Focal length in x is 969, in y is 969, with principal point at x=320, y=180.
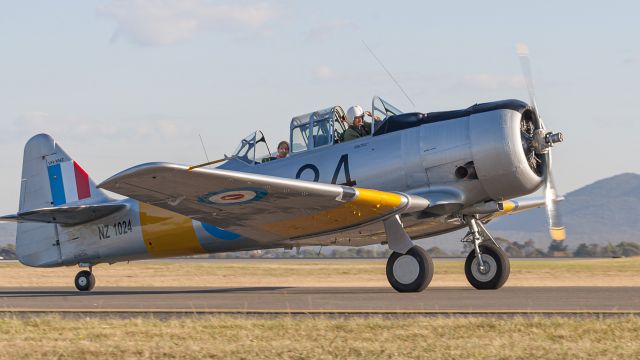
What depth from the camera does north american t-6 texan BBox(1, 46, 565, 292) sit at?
44.7 ft

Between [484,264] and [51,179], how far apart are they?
29.6 ft

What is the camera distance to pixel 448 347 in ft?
25.3

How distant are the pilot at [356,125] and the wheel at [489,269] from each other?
263 centimetres

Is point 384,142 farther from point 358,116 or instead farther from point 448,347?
point 448,347

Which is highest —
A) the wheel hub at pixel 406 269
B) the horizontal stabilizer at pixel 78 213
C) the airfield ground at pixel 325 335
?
the horizontal stabilizer at pixel 78 213

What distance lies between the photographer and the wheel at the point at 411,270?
14188 mm

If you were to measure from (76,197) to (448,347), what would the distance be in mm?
12984

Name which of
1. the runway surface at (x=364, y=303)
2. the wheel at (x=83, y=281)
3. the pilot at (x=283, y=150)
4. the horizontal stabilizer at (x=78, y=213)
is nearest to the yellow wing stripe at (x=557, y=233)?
the runway surface at (x=364, y=303)

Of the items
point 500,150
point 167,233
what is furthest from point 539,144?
point 167,233

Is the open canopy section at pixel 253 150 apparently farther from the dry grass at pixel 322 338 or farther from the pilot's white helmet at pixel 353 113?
the dry grass at pixel 322 338

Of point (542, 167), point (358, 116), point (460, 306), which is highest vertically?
point (358, 116)

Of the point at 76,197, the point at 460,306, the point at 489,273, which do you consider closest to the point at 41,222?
the point at 76,197

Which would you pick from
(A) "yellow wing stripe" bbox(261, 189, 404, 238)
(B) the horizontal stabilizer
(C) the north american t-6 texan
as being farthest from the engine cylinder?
(B) the horizontal stabilizer

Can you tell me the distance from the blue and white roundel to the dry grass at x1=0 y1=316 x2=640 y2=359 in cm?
350
